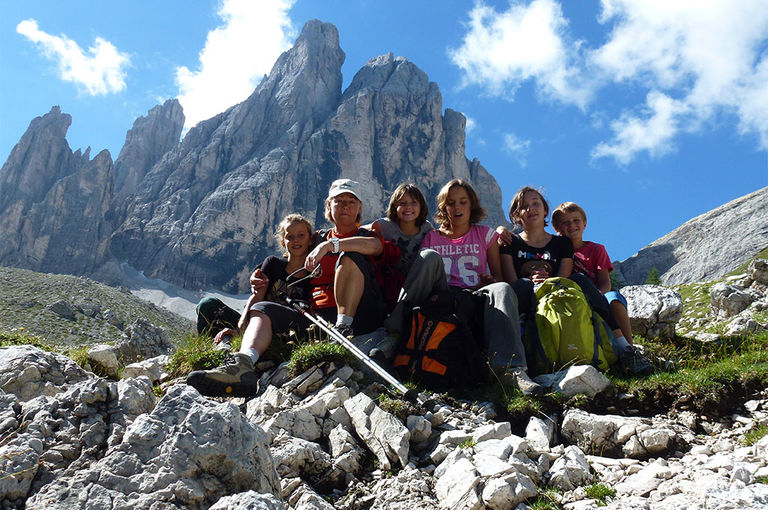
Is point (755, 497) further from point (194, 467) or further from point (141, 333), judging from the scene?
point (141, 333)

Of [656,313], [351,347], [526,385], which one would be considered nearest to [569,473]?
[526,385]

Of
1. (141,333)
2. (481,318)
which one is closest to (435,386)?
(481,318)

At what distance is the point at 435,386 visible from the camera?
18.8 ft

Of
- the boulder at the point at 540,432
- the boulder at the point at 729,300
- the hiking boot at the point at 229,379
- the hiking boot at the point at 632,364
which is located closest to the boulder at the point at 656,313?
the hiking boot at the point at 632,364

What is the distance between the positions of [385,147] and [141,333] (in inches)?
5077

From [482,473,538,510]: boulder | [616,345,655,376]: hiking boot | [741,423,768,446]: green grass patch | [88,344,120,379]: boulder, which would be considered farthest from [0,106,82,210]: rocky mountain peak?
[741,423,768,446]: green grass patch

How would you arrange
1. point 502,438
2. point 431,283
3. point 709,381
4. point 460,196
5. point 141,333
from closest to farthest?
point 502,438 < point 709,381 < point 431,283 < point 460,196 < point 141,333

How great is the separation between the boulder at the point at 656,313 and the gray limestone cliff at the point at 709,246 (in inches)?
2820

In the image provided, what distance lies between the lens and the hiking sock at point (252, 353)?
6.04 meters

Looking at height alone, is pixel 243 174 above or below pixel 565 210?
above

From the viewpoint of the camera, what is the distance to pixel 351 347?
575 cm

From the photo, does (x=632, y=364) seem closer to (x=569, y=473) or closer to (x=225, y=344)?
(x=569, y=473)

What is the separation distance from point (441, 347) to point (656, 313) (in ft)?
19.9

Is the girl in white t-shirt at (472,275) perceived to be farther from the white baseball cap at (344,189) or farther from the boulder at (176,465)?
the boulder at (176,465)
